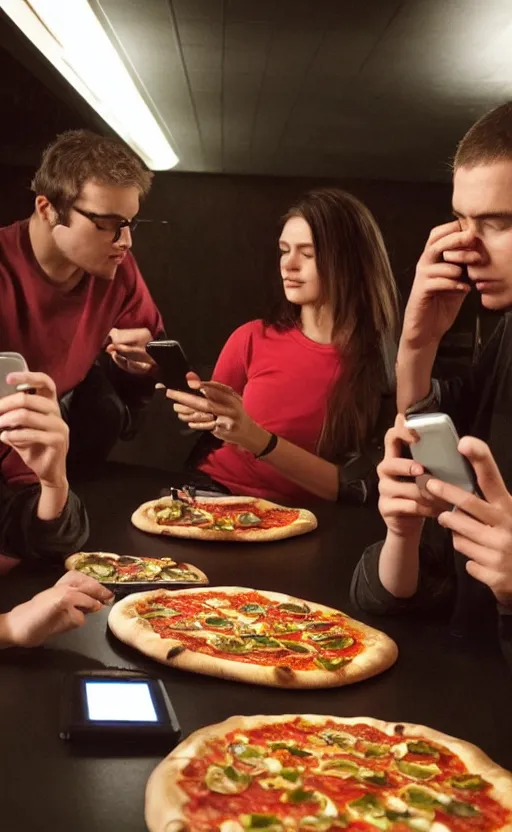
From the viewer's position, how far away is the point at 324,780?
3.73 ft

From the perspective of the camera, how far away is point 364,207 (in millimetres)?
2797

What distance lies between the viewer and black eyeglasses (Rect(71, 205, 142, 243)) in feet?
8.05

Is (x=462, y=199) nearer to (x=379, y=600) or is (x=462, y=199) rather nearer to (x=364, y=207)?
(x=379, y=600)

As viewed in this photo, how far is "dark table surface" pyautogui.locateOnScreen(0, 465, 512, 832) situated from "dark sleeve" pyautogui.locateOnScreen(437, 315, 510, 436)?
39 cm

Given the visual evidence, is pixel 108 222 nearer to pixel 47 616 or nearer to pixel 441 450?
pixel 47 616

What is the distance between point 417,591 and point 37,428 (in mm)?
789

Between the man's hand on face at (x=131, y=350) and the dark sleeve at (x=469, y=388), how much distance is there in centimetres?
112

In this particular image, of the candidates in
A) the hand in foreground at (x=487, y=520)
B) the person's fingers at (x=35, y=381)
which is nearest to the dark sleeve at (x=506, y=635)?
the hand in foreground at (x=487, y=520)

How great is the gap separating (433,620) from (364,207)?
1.51 metres

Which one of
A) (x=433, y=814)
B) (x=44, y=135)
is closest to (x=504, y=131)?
(x=433, y=814)

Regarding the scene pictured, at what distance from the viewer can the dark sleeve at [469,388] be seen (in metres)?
1.90

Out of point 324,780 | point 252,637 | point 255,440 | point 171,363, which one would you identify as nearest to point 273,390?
point 255,440

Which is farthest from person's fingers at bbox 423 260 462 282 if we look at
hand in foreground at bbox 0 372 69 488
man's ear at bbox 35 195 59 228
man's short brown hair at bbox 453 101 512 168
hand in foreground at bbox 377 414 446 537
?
man's ear at bbox 35 195 59 228

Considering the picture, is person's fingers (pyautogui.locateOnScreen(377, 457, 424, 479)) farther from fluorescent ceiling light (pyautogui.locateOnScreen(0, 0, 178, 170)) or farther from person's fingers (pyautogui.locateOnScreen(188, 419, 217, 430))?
fluorescent ceiling light (pyautogui.locateOnScreen(0, 0, 178, 170))
